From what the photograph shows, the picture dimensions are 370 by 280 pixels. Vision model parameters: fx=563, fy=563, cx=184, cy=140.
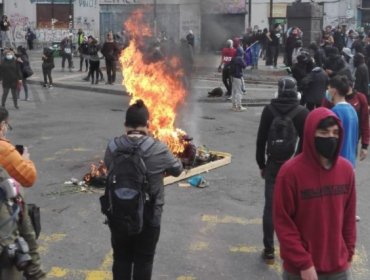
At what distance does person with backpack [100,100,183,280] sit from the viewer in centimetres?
396

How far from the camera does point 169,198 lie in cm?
754

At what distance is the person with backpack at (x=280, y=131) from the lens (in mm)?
5195

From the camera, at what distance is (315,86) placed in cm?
1155

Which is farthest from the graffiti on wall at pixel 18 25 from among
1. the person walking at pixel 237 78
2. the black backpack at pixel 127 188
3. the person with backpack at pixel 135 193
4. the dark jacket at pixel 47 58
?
the black backpack at pixel 127 188

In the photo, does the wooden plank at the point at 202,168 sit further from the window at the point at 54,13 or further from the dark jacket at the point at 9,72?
the window at the point at 54,13

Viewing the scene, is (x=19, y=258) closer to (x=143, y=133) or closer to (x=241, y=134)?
(x=143, y=133)

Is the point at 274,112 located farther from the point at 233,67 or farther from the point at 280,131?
the point at 233,67

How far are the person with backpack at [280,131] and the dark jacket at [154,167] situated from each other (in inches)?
52.9

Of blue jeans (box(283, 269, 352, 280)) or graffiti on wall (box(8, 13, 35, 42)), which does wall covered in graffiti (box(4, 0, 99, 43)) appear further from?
blue jeans (box(283, 269, 352, 280))

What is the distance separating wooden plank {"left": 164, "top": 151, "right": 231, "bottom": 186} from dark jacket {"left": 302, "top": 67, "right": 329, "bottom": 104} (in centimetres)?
285

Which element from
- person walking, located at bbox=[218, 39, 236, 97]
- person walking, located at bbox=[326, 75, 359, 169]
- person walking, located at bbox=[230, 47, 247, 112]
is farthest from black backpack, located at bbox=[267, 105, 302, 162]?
person walking, located at bbox=[218, 39, 236, 97]

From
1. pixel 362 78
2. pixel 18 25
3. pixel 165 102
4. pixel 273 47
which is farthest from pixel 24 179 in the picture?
pixel 18 25

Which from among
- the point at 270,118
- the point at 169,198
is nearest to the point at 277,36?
the point at 169,198

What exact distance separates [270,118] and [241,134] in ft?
22.5
